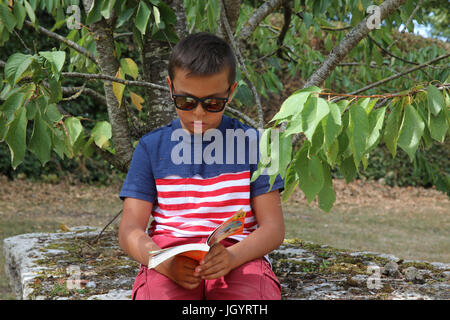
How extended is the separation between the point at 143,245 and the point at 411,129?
89cm

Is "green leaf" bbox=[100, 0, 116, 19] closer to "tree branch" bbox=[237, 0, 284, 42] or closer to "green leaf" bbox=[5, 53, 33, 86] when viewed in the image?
"green leaf" bbox=[5, 53, 33, 86]

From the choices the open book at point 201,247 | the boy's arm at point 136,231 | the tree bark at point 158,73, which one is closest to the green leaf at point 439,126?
the open book at point 201,247

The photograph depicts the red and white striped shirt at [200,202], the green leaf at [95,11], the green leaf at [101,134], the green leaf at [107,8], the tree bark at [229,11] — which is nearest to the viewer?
the red and white striped shirt at [200,202]

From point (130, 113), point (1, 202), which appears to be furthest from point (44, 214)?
point (130, 113)

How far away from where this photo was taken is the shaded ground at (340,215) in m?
5.86

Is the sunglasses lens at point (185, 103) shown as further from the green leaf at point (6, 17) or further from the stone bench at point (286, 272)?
the stone bench at point (286, 272)

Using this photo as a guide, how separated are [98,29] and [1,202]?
5.47 m

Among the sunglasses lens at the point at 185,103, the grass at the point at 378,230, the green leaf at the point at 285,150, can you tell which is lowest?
the grass at the point at 378,230

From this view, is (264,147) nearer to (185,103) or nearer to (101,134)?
(185,103)

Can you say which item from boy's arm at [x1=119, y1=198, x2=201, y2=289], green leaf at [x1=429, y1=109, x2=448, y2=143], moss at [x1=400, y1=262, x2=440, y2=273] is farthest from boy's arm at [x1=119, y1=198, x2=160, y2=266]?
moss at [x1=400, y1=262, x2=440, y2=273]

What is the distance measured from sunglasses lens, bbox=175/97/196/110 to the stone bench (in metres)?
0.97

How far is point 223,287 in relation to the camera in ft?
5.17

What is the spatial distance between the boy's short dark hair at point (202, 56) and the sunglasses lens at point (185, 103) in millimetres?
86
